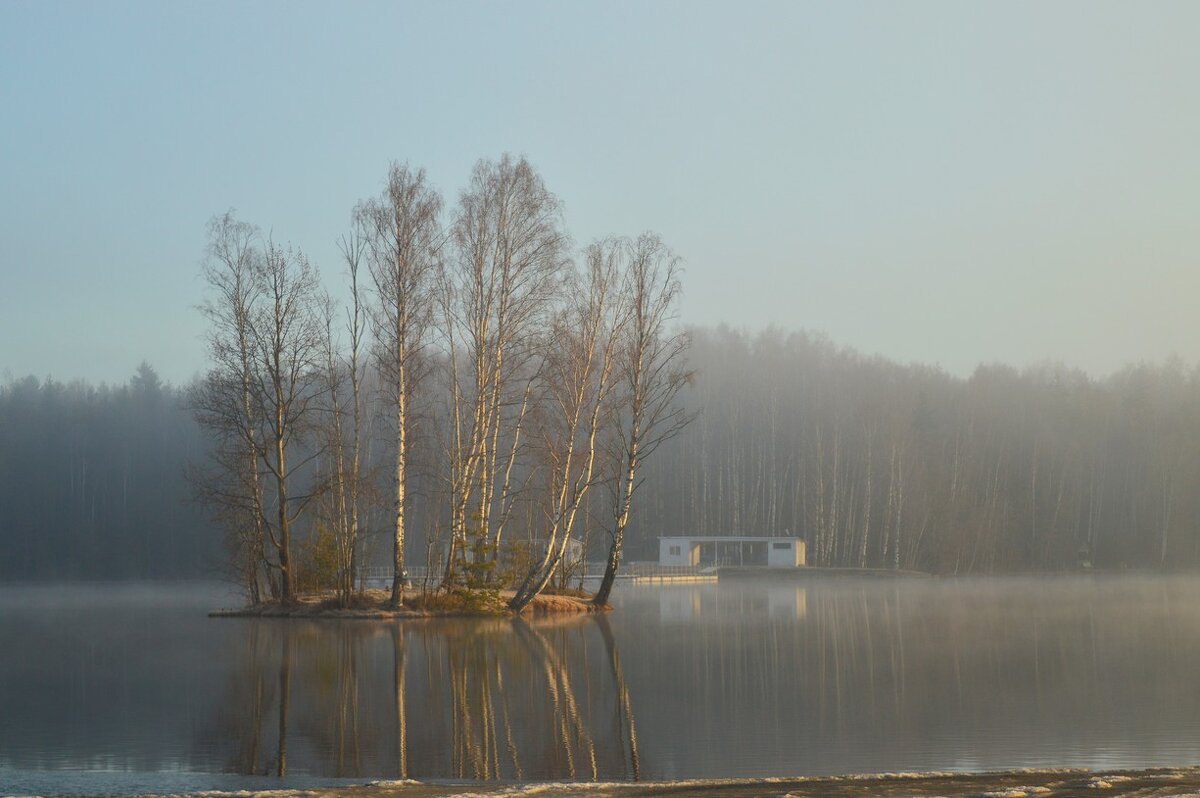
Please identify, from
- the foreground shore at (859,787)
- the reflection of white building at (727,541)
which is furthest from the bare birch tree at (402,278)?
the reflection of white building at (727,541)

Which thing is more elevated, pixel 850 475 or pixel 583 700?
pixel 850 475

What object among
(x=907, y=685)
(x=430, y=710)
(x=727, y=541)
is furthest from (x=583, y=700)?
(x=727, y=541)

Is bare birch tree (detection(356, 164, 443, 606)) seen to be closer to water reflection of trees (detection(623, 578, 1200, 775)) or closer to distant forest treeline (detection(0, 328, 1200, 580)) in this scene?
water reflection of trees (detection(623, 578, 1200, 775))

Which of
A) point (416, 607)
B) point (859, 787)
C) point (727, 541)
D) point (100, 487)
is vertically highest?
point (100, 487)

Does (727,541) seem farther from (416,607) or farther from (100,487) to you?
(100,487)

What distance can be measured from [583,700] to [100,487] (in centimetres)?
8615

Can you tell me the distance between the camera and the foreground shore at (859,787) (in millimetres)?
7316

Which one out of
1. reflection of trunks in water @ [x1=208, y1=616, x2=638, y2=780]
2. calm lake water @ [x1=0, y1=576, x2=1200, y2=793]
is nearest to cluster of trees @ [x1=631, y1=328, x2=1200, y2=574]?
calm lake water @ [x1=0, y1=576, x2=1200, y2=793]

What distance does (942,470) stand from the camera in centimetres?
8050

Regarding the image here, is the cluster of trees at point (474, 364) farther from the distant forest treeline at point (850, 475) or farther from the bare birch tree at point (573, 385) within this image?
the distant forest treeline at point (850, 475)

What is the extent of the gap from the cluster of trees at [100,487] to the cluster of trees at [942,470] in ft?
112

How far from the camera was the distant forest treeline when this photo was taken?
256 feet

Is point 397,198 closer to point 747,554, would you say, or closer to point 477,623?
point 477,623

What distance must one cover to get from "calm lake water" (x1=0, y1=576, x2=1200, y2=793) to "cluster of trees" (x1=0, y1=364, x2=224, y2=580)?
58.8 meters
